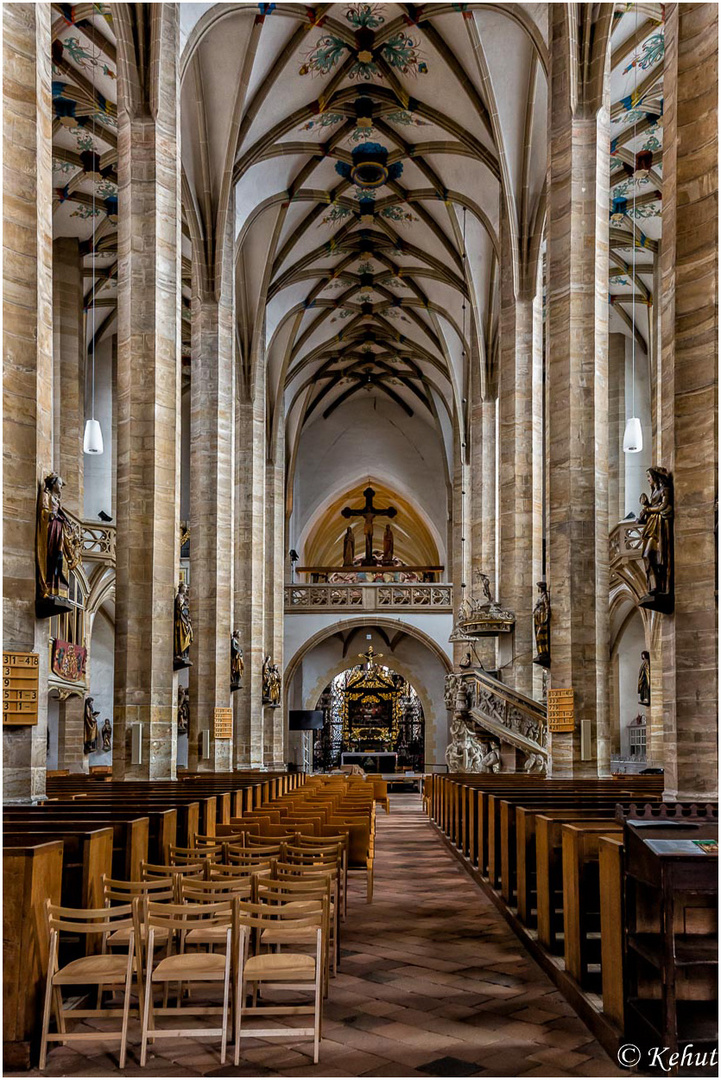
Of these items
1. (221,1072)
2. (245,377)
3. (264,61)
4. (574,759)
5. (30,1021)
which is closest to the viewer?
(221,1072)

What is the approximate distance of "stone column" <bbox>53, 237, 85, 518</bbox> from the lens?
21.8m

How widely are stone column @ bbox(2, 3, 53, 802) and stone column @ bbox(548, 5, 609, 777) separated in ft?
20.9

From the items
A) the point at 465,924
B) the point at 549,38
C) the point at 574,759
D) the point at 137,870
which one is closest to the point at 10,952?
the point at 137,870

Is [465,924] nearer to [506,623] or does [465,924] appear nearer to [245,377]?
[506,623]

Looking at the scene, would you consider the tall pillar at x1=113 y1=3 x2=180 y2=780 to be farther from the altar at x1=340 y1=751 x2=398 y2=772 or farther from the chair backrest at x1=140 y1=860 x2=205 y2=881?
the altar at x1=340 y1=751 x2=398 y2=772

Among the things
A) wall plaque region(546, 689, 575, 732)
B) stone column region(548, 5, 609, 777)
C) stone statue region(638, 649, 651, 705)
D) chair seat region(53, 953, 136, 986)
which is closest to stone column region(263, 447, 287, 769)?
stone statue region(638, 649, 651, 705)

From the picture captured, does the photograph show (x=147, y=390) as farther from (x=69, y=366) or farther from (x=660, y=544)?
(x=69, y=366)

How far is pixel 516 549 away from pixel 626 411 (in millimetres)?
6583

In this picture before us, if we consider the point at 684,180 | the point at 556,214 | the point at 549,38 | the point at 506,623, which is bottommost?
the point at 506,623

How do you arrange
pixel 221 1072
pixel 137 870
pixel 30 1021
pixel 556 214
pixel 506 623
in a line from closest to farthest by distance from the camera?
pixel 221 1072 < pixel 30 1021 < pixel 137 870 < pixel 556 214 < pixel 506 623

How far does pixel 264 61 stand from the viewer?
1773 centimetres

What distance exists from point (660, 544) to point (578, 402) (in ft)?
18.3

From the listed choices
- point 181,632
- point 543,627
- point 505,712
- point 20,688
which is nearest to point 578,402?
point 543,627

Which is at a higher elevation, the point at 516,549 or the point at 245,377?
the point at 245,377
